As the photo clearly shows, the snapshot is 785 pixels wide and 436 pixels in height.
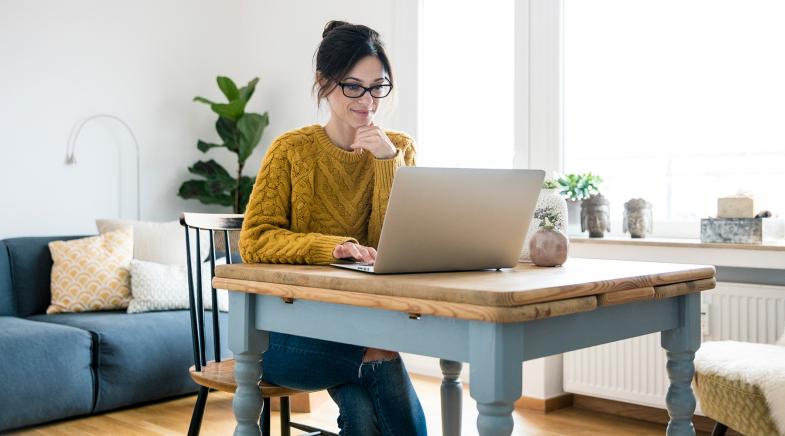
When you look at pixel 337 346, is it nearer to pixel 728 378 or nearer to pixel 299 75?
pixel 728 378

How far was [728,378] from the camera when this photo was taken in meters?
2.20

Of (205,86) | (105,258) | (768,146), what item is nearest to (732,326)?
(768,146)

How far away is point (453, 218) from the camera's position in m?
1.41

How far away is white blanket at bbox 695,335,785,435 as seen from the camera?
2084mm

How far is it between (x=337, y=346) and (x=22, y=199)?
2824mm

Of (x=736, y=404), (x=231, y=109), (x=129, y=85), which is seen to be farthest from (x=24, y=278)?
(x=736, y=404)

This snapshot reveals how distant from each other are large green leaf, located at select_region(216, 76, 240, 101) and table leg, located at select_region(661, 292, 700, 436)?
3228 mm

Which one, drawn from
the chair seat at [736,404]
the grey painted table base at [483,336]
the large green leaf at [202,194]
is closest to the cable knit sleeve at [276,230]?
the grey painted table base at [483,336]

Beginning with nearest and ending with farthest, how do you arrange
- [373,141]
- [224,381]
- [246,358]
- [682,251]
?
[246,358], [373,141], [224,381], [682,251]

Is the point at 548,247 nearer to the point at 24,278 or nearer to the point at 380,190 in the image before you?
the point at 380,190

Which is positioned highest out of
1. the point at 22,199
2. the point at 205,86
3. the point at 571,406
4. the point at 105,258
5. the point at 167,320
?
the point at 205,86

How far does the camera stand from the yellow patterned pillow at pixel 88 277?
11.7ft

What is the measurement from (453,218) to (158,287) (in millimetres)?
2499

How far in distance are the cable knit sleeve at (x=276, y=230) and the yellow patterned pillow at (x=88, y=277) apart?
80.9 inches
